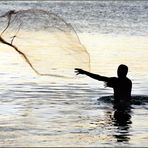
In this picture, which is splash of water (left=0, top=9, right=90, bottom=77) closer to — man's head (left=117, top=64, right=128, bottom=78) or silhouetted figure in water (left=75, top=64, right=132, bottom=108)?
silhouetted figure in water (left=75, top=64, right=132, bottom=108)

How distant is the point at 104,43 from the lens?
42.0 meters

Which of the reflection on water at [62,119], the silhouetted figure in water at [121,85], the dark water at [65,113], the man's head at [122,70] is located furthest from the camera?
the silhouetted figure in water at [121,85]

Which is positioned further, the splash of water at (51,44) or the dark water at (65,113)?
the splash of water at (51,44)

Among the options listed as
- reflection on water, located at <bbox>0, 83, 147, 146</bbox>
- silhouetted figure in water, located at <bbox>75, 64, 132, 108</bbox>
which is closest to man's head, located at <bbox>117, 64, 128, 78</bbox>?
silhouetted figure in water, located at <bbox>75, 64, 132, 108</bbox>

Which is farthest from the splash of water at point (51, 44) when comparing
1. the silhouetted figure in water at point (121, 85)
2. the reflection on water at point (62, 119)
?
the reflection on water at point (62, 119)

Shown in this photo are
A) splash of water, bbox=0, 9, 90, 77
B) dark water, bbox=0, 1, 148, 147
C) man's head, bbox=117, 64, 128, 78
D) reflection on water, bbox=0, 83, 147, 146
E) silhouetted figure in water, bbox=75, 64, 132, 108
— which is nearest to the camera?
reflection on water, bbox=0, 83, 147, 146

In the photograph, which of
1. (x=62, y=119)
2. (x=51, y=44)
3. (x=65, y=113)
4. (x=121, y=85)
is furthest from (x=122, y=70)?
(x=62, y=119)

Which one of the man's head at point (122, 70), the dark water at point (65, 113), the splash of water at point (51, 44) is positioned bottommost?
the dark water at point (65, 113)

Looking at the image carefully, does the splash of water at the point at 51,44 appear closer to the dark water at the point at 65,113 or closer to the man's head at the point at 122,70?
the man's head at the point at 122,70

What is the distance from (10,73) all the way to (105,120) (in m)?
9.98

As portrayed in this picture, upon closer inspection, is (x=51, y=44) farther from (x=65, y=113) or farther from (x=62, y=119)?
(x=62, y=119)

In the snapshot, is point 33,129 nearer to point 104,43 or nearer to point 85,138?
point 85,138

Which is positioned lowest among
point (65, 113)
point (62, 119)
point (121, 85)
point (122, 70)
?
point (65, 113)

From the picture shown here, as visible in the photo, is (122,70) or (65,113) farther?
(122,70)
